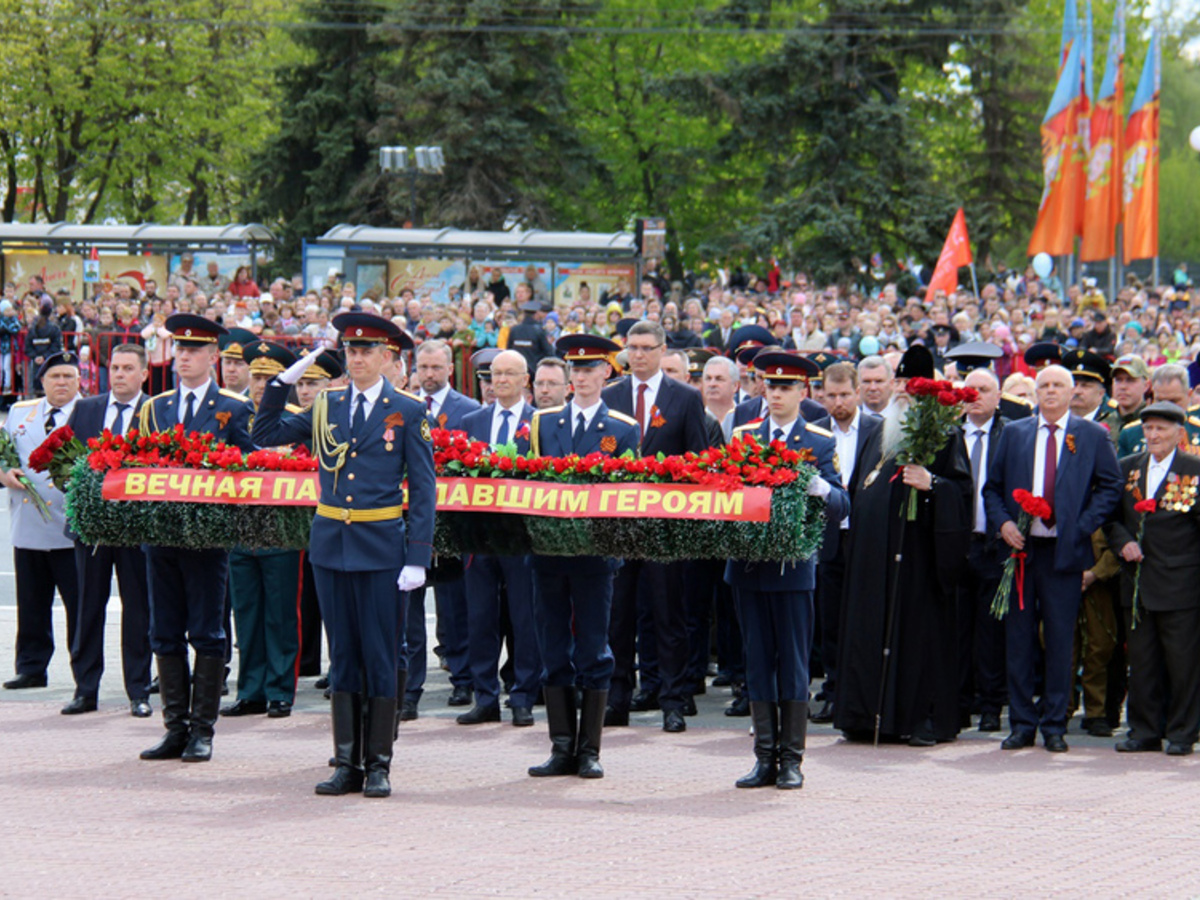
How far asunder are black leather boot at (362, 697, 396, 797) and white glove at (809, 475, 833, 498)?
7.40 feet

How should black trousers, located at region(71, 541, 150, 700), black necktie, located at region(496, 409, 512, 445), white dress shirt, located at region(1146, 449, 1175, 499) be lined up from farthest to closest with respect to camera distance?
black necktie, located at region(496, 409, 512, 445) < black trousers, located at region(71, 541, 150, 700) < white dress shirt, located at region(1146, 449, 1175, 499)

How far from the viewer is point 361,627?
806 cm

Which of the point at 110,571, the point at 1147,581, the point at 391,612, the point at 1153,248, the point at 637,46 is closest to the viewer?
the point at 391,612

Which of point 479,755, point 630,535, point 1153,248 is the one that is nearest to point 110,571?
point 479,755

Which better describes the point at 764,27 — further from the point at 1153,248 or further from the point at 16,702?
the point at 16,702

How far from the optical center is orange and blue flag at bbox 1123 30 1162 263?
3444 cm

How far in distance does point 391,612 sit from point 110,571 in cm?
322

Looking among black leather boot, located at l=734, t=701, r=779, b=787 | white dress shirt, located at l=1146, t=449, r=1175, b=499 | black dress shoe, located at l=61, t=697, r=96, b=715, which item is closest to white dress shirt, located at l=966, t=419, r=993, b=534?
white dress shirt, located at l=1146, t=449, r=1175, b=499

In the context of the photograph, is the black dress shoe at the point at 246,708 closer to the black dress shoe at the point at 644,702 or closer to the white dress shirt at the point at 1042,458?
the black dress shoe at the point at 644,702

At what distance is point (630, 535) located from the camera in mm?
8484

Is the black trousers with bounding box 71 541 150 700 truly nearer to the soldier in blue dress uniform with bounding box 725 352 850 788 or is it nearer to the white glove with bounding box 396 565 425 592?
the white glove with bounding box 396 565 425 592

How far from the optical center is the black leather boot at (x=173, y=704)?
8.82 metres

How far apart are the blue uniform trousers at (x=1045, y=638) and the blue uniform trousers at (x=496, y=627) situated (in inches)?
112

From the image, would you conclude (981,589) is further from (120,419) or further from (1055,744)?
(120,419)
